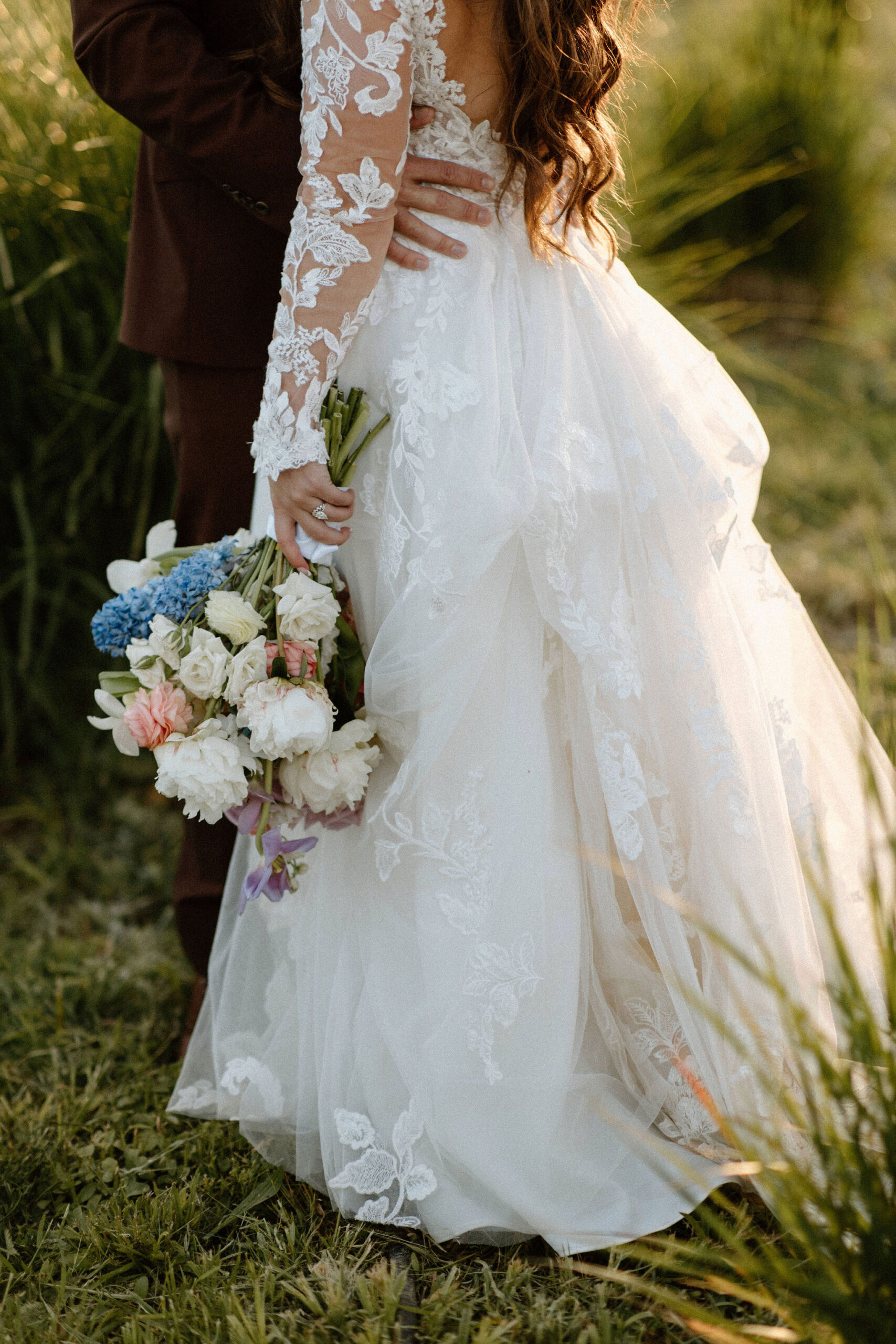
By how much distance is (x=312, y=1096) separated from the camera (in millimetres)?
1613

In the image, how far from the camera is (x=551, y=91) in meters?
1.43

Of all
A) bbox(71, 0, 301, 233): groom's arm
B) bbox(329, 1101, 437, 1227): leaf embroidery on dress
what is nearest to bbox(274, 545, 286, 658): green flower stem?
bbox(71, 0, 301, 233): groom's arm

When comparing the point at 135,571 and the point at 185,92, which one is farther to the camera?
the point at 135,571

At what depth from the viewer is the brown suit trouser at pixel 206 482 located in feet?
6.04

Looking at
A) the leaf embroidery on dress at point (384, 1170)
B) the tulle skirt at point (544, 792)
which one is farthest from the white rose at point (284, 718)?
the leaf embroidery on dress at point (384, 1170)

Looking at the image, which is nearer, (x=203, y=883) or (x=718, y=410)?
(x=718, y=410)

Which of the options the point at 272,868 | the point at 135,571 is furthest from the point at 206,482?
the point at 272,868

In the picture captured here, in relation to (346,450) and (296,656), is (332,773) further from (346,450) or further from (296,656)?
(346,450)

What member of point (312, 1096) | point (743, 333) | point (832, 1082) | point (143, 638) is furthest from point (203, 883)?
point (743, 333)

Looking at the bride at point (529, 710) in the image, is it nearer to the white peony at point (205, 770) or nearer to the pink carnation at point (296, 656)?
the pink carnation at point (296, 656)

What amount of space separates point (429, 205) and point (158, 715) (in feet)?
2.63

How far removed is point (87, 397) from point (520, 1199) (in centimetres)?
200

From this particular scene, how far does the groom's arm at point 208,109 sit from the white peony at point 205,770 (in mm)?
714

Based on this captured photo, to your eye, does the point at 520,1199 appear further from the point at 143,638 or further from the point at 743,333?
the point at 743,333
